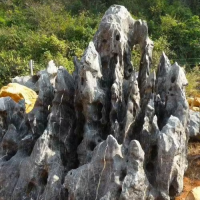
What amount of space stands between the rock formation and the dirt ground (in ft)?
1.76

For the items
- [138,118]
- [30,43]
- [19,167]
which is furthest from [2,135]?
[30,43]

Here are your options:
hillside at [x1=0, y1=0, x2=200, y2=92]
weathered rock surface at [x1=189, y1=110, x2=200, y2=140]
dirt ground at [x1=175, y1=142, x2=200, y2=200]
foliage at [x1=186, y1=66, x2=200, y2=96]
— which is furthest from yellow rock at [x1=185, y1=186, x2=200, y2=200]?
hillside at [x1=0, y1=0, x2=200, y2=92]

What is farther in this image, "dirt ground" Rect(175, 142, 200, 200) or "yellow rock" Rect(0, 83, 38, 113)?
"yellow rock" Rect(0, 83, 38, 113)

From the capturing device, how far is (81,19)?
17.1 metres

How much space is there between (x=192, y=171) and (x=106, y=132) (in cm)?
184

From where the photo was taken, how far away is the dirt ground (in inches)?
201

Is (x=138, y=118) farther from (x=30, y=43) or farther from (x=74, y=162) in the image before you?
(x=30, y=43)

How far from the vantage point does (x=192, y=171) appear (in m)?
5.79

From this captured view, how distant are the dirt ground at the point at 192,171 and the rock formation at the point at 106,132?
0.54m

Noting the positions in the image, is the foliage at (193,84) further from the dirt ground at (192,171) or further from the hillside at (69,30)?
the dirt ground at (192,171)

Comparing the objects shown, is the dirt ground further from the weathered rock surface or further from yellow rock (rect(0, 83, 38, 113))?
yellow rock (rect(0, 83, 38, 113))

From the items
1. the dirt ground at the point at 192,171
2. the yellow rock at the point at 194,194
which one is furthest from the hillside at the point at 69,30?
the yellow rock at the point at 194,194

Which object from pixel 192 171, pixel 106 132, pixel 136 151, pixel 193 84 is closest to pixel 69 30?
pixel 193 84

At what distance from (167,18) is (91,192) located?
13.8 metres
